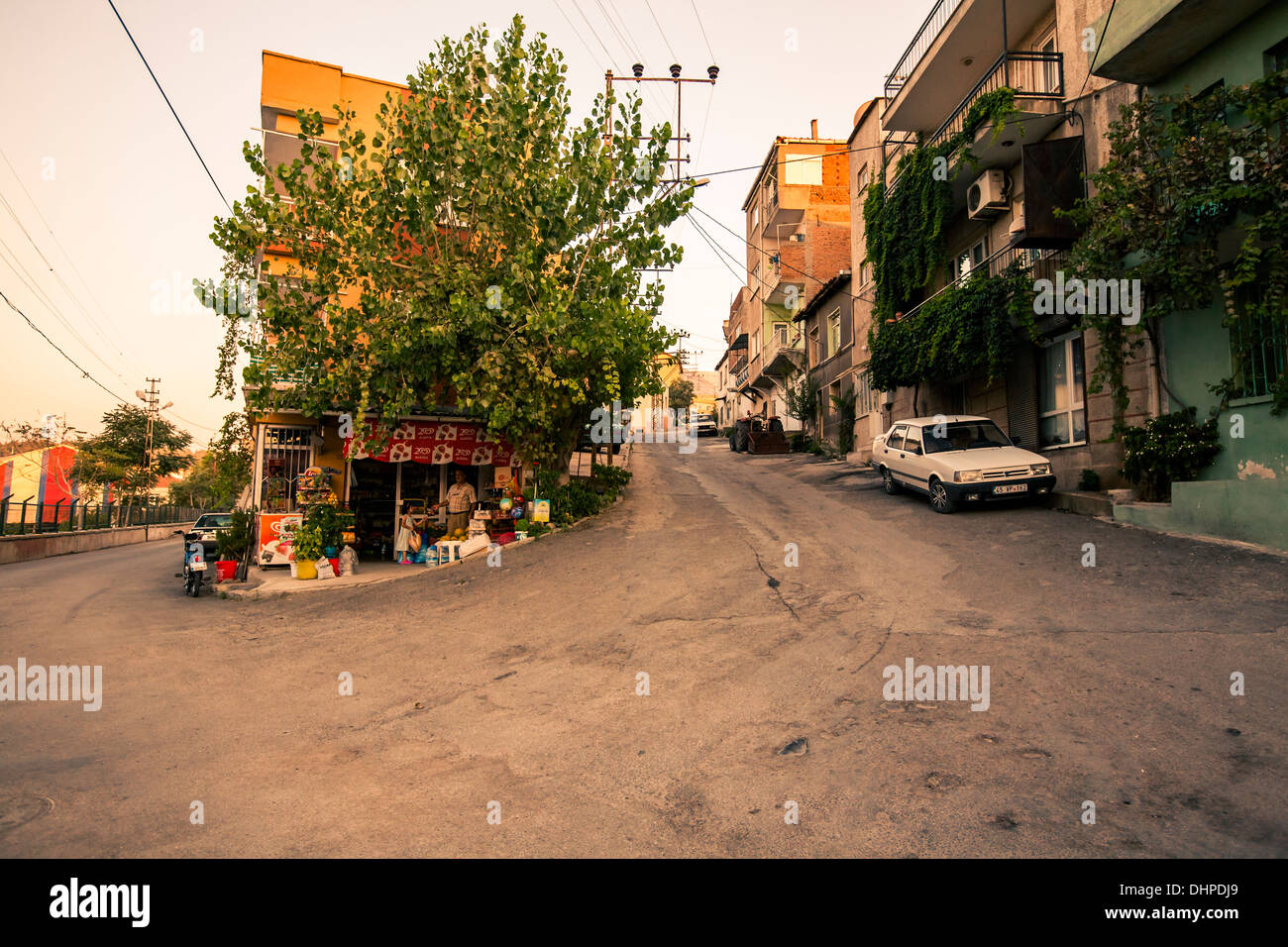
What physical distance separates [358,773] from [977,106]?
16.8 meters

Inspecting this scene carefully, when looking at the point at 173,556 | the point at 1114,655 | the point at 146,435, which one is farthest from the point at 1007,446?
the point at 146,435

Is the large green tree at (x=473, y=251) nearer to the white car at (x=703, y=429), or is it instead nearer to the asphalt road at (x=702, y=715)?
the asphalt road at (x=702, y=715)

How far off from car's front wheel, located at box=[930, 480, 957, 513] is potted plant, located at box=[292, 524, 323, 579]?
472 inches

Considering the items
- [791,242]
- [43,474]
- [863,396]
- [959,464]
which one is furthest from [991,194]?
[43,474]

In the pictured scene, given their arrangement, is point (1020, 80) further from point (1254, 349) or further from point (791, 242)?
point (791, 242)

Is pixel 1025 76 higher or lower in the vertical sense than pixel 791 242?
lower

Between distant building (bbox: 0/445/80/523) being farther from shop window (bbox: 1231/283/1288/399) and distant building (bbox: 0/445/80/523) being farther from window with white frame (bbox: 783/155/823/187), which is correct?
shop window (bbox: 1231/283/1288/399)

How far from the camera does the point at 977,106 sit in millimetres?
14992

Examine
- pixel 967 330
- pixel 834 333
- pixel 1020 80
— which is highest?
→ pixel 1020 80

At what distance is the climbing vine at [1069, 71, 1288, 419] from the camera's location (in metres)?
8.80

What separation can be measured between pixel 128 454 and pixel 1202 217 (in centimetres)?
5177

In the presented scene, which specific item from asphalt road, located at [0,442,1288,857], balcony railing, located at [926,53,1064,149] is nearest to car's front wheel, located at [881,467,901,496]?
asphalt road, located at [0,442,1288,857]

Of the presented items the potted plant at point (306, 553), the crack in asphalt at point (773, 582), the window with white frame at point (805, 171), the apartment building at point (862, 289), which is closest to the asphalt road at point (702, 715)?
the crack in asphalt at point (773, 582)

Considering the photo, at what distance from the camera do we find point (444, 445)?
15.3 meters
